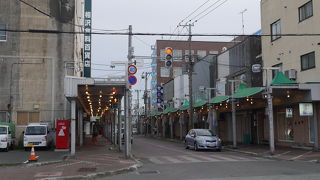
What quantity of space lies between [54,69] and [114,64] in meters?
14.2

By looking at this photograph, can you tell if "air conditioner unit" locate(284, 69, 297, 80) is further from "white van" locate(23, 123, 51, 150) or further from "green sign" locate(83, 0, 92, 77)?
"green sign" locate(83, 0, 92, 77)

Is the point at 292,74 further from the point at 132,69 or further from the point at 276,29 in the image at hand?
the point at 132,69

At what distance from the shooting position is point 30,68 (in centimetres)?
3409

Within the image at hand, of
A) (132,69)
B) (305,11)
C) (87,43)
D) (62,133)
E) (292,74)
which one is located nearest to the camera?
(132,69)

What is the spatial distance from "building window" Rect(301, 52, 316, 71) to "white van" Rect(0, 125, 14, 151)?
20.4 meters

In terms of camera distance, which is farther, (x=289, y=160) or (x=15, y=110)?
(x=15, y=110)

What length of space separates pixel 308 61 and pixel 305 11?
3264 mm

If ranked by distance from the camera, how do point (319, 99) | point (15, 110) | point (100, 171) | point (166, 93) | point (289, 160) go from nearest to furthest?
point (100, 171)
point (289, 160)
point (319, 99)
point (15, 110)
point (166, 93)

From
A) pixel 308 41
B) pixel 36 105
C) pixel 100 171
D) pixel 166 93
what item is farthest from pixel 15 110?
pixel 166 93

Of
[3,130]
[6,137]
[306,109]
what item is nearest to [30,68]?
[3,130]

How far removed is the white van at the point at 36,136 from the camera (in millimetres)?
28984

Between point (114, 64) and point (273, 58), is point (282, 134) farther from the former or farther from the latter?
point (114, 64)

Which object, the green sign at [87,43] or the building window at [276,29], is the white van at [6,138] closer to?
the green sign at [87,43]

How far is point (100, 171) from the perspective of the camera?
51.5 ft
